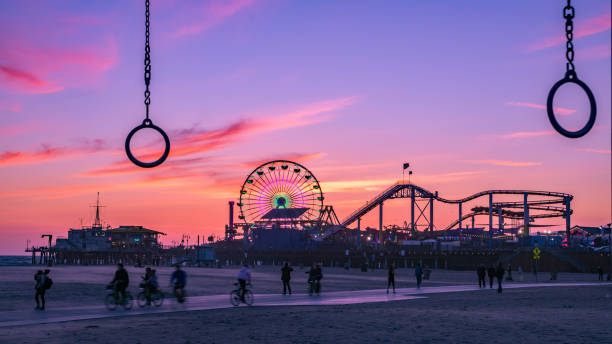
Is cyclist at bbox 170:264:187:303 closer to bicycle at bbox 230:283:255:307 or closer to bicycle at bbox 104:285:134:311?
bicycle at bbox 230:283:255:307

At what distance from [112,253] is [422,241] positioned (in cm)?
10089

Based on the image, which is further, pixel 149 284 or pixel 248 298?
pixel 248 298

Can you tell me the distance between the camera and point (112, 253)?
175875mm

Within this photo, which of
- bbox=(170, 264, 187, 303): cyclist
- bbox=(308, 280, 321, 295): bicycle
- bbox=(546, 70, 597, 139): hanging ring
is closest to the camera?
bbox=(546, 70, 597, 139): hanging ring

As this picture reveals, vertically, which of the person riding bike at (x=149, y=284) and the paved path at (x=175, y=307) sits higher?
the person riding bike at (x=149, y=284)

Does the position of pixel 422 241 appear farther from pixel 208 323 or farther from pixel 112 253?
pixel 112 253

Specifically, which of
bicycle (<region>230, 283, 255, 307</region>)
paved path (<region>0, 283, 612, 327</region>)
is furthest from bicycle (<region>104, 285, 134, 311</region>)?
bicycle (<region>230, 283, 255, 307</region>)

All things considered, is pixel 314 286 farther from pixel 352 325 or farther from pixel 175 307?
pixel 352 325

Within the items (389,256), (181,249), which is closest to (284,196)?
(389,256)

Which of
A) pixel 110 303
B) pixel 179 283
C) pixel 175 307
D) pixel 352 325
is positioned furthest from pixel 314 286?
pixel 352 325

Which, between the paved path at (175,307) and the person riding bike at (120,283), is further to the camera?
the person riding bike at (120,283)

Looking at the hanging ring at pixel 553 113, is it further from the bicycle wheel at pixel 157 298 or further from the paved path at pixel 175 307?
the bicycle wheel at pixel 157 298

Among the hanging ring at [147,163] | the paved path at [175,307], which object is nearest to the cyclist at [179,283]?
the paved path at [175,307]

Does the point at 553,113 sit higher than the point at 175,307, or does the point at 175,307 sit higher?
the point at 553,113
